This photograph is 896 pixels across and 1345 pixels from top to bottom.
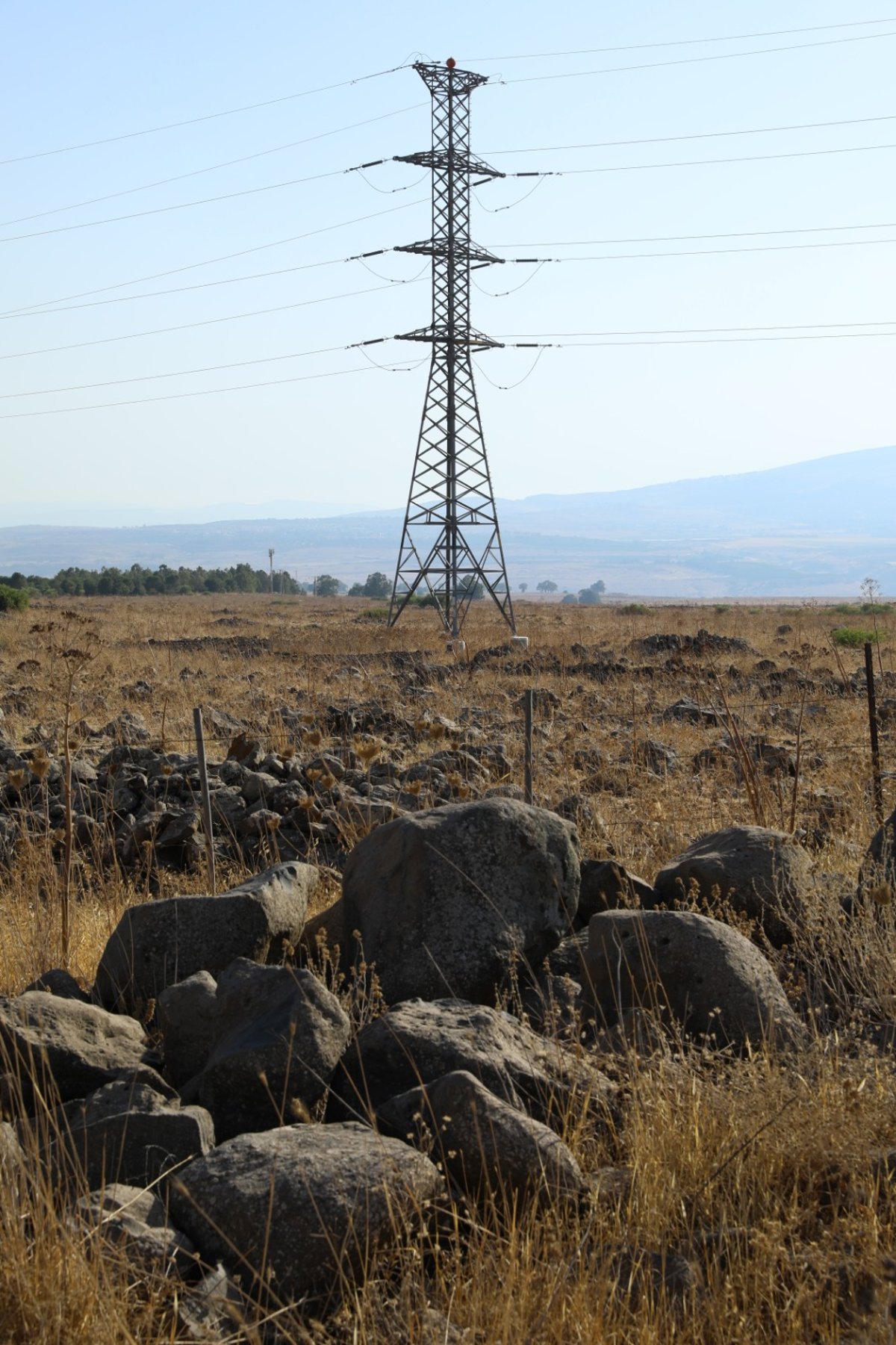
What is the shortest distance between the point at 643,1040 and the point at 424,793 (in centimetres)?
516

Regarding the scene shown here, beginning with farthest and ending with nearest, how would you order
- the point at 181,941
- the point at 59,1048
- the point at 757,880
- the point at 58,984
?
1. the point at 757,880
2. the point at 181,941
3. the point at 58,984
4. the point at 59,1048

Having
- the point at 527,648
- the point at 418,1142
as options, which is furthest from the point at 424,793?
the point at 527,648

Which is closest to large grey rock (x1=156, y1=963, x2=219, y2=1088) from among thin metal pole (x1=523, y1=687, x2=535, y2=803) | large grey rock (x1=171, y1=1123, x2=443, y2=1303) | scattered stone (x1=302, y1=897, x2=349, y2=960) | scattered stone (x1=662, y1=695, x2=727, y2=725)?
scattered stone (x1=302, y1=897, x2=349, y2=960)

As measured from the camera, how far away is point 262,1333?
3549mm

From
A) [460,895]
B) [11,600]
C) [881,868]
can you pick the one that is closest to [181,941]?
[460,895]

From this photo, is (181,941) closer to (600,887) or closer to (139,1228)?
(600,887)

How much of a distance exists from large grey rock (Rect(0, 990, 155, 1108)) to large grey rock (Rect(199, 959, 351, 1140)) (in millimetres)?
524

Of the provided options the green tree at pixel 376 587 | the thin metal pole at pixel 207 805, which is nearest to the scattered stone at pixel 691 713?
the thin metal pole at pixel 207 805

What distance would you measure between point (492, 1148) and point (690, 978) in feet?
5.69

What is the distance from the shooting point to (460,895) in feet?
19.6

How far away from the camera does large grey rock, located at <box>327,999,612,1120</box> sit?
457cm

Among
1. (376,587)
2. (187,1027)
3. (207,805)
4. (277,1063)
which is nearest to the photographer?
(277,1063)

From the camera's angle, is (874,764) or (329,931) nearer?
(329,931)

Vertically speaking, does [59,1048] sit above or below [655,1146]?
above
